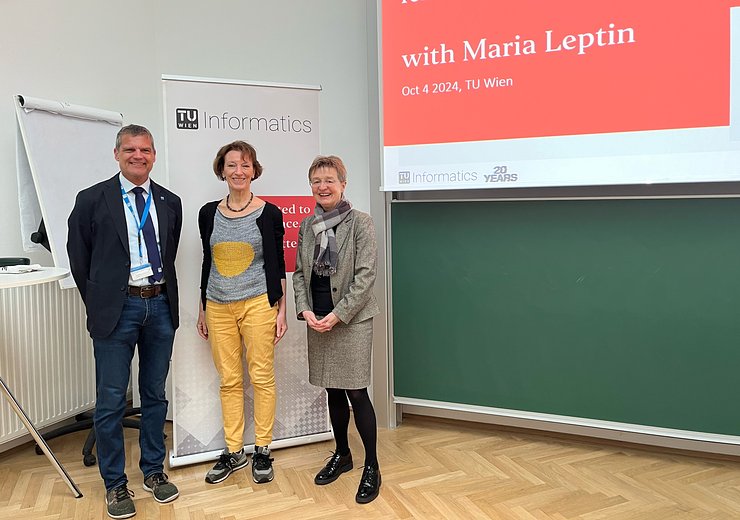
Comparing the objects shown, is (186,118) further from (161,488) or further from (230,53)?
(161,488)

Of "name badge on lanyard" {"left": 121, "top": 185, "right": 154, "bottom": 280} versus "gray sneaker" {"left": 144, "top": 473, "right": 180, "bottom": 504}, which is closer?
"name badge on lanyard" {"left": 121, "top": 185, "right": 154, "bottom": 280}

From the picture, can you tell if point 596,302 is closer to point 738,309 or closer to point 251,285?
point 738,309

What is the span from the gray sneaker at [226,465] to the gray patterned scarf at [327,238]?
101 centimetres

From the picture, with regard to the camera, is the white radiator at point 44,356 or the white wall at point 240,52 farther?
the white wall at point 240,52

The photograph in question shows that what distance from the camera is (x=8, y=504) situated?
271cm

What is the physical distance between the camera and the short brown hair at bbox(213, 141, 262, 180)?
9.27ft

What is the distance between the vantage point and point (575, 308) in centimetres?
321

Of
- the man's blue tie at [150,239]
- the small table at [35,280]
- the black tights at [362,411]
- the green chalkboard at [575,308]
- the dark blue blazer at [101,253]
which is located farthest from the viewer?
the green chalkboard at [575,308]

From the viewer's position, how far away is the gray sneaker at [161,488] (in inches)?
107

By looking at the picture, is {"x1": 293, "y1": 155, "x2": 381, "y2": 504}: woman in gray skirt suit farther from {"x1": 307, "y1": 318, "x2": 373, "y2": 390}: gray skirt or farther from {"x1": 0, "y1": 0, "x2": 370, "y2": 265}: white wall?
{"x1": 0, "y1": 0, "x2": 370, "y2": 265}: white wall

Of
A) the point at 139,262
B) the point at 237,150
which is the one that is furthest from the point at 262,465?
the point at 237,150

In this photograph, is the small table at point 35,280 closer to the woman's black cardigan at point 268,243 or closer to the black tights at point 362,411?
the woman's black cardigan at point 268,243

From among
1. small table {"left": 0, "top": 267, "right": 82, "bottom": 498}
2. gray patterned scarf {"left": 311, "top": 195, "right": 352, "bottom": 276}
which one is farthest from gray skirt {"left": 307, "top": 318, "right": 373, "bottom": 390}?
small table {"left": 0, "top": 267, "right": 82, "bottom": 498}

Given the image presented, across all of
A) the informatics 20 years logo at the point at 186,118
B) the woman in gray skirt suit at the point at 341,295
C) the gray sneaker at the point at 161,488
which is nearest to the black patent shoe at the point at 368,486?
the woman in gray skirt suit at the point at 341,295
